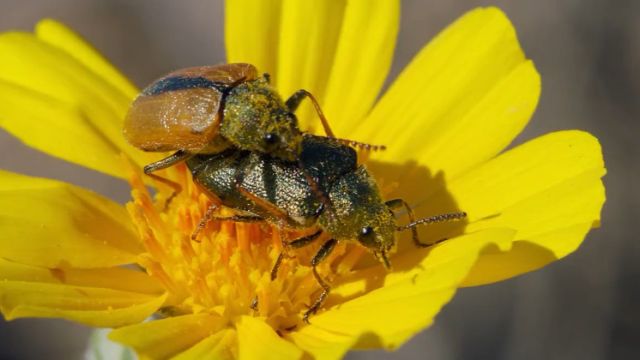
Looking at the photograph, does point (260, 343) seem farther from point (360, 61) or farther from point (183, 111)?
point (360, 61)

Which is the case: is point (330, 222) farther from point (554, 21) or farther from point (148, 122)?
point (554, 21)

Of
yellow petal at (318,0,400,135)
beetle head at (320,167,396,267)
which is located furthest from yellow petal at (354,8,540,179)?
beetle head at (320,167,396,267)

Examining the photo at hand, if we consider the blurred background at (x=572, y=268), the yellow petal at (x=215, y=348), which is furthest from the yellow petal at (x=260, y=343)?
the blurred background at (x=572, y=268)

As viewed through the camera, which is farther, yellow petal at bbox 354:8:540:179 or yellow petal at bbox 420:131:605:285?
yellow petal at bbox 354:8:540:179

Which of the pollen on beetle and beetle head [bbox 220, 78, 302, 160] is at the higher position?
beetle head [bbox 220, 78, 302, 160]

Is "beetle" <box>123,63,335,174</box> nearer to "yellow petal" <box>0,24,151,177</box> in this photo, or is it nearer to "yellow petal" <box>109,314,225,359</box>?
"yellow petal" <box>0,24,151,177</box>

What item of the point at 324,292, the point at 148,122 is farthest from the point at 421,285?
the point at 148,122

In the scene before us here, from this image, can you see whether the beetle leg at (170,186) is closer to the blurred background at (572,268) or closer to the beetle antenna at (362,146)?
the beetle antenna at (362,146)
